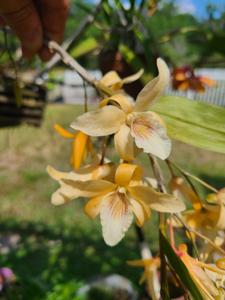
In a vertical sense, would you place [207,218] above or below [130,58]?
below

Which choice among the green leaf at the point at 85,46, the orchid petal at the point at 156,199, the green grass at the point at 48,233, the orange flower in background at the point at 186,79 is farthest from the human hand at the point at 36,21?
the green grass at the point at 48,233

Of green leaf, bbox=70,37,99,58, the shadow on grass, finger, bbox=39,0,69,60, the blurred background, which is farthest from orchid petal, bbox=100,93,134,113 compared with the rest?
the shadow on grass

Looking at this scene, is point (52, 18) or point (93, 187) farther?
point (52, 18)

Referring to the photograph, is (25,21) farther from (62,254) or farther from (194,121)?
(62,254)

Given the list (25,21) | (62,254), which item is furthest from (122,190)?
(62,254)

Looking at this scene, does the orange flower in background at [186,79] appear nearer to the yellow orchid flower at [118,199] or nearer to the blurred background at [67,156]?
the blurred background at [67,156]

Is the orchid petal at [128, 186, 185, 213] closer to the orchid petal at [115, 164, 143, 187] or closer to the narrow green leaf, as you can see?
the orchid petal at [115, 164, 143, 187]
